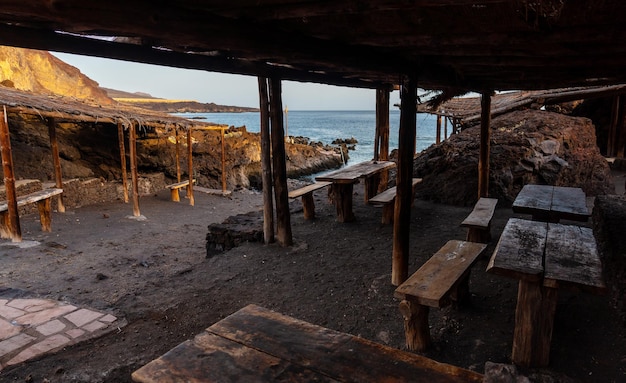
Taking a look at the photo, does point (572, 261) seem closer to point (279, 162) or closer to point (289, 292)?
point (289, 292)

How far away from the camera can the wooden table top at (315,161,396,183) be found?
21.8 feet

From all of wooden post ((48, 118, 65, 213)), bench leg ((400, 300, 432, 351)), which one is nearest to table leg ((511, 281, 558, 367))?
bench leg ((400, 300, 432, 351))

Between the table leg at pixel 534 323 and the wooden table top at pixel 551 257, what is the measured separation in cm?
13

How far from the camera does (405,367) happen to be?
5.78 feet

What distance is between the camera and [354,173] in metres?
7.28

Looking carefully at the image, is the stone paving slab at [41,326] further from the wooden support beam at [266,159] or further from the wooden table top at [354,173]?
the wooden table top at [354,173]

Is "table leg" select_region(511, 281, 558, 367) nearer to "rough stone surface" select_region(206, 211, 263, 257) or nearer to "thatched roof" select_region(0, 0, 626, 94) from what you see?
"thatched roof" select_region(0, 0, 626, 94)

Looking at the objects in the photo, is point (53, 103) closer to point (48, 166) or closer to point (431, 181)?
point (48, 166)

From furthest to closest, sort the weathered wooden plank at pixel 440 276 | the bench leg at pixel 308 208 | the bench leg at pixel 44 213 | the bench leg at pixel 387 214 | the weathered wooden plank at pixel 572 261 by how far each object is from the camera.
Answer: the bench leg at pixel 44 213, the bench leg at pixel 308 208, the bench leg at pixel 387 214, the weathered wooden plank at pixel 440 276, the weathered wooden plank at pixel 572 261

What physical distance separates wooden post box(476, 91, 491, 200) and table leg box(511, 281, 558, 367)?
17.3ft

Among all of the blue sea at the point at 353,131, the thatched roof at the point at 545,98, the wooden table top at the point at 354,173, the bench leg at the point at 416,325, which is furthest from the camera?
the blue sea at the point at 353,131

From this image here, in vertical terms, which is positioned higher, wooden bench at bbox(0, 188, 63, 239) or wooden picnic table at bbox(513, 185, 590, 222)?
wooden picnic table at bbox(513, 185, 590, 222)

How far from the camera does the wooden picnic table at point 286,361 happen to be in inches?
66.9

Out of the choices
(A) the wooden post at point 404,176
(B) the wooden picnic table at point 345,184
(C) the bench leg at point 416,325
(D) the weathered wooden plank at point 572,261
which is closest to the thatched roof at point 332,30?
(A) the wooden post at point 404,176
